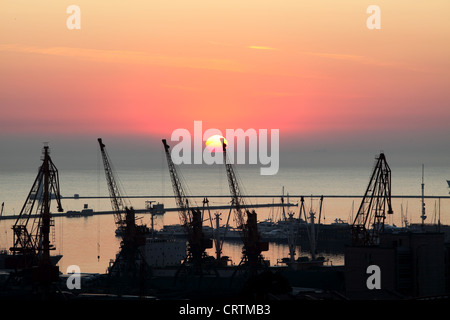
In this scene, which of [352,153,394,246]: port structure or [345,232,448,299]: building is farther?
[352,153,394,246]: port structure

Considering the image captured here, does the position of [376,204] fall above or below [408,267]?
above

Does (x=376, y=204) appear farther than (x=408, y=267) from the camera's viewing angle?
Yes

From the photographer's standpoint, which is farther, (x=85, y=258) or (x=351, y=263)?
(x=85, y=258)

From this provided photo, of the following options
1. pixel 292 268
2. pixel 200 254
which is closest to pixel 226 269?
pixel 200 254

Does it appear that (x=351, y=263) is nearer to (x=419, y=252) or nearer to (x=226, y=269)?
(x=419, y=252)

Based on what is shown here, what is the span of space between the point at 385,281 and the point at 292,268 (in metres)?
39.6

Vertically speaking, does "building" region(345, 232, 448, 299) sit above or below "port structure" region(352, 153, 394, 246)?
below

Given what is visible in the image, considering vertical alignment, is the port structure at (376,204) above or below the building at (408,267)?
above

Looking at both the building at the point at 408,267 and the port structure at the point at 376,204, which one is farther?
the port structure at the point at 376,204

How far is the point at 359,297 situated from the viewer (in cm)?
6012
